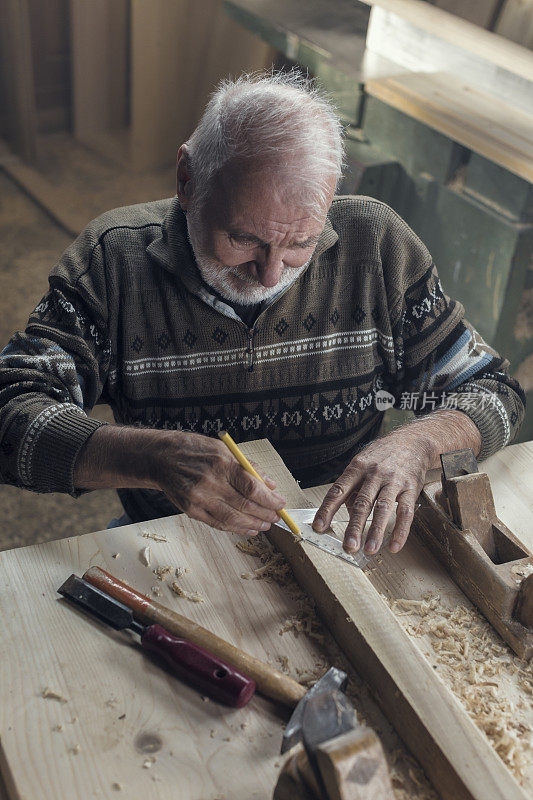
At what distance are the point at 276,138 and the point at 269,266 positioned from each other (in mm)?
255

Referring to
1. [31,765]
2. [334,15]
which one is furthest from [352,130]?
[31,765]

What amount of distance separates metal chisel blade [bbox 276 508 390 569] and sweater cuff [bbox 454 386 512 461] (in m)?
0.47

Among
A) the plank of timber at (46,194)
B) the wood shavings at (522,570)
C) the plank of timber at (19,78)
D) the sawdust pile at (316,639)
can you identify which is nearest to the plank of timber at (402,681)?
the sawdust pile at (316,639)

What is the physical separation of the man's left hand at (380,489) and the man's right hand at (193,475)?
0.12m

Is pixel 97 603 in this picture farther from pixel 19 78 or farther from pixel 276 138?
pixel 19 78

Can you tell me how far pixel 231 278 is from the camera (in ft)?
5.49

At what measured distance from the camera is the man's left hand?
132 centimetres

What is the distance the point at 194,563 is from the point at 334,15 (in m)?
2.78

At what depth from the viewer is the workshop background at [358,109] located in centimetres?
255

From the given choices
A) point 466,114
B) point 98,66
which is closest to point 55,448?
point 466,114

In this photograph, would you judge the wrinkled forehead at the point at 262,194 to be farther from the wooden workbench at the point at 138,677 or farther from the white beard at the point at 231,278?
the wooden workbench at the point at 138,677

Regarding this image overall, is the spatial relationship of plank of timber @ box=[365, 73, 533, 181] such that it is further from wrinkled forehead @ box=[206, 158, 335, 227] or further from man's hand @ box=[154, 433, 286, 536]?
man's hand @ box=[154, 433, 286, 536]

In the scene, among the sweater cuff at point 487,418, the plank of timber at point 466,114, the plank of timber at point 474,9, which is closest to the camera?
the sweater cuff at point 487,418

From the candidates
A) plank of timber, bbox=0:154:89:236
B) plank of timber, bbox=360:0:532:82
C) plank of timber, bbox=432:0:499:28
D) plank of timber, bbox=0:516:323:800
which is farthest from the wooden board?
plank of timber, bbox=0:154:89:236
